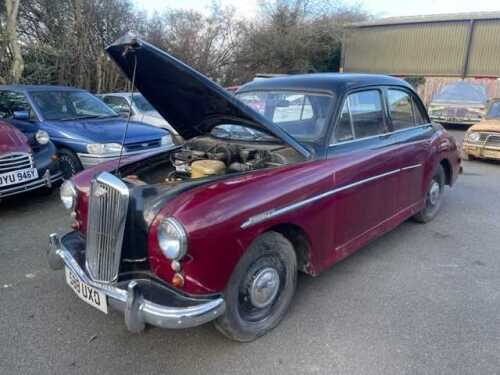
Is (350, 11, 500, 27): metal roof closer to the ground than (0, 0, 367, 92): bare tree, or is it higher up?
higher up

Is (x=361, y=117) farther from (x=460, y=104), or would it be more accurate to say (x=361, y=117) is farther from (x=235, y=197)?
(x=460, y=104)

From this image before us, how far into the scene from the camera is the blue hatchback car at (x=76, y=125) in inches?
238

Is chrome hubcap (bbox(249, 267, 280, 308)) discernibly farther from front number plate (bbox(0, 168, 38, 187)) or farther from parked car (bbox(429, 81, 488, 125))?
parked car (bbox(429, 81, 488, 125))

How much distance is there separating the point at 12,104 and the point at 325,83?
5.72 meters

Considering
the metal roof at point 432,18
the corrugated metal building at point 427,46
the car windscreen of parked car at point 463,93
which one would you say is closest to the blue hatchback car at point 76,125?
the car windscreen of parked car at point 463,93

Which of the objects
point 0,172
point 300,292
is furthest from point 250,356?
point 0,172

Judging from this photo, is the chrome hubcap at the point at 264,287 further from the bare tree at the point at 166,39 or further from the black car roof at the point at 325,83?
the bare tree at the point at 166,39

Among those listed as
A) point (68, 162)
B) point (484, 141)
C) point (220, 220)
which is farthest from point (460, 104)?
point (220, 220)

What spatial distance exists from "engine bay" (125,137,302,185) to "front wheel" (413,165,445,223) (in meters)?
2.45

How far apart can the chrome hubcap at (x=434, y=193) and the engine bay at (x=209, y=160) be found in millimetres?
2619

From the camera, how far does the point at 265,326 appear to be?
2.77 meters

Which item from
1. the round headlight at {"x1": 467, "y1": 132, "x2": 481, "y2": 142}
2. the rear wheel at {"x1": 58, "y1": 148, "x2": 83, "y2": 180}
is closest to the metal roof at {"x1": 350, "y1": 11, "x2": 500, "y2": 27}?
the round headlight at {"x1": 467, "y1": 132, "x2": 481, "y2": 142}

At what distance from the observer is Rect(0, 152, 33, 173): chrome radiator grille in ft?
15.8

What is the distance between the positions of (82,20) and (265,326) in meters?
13.9
